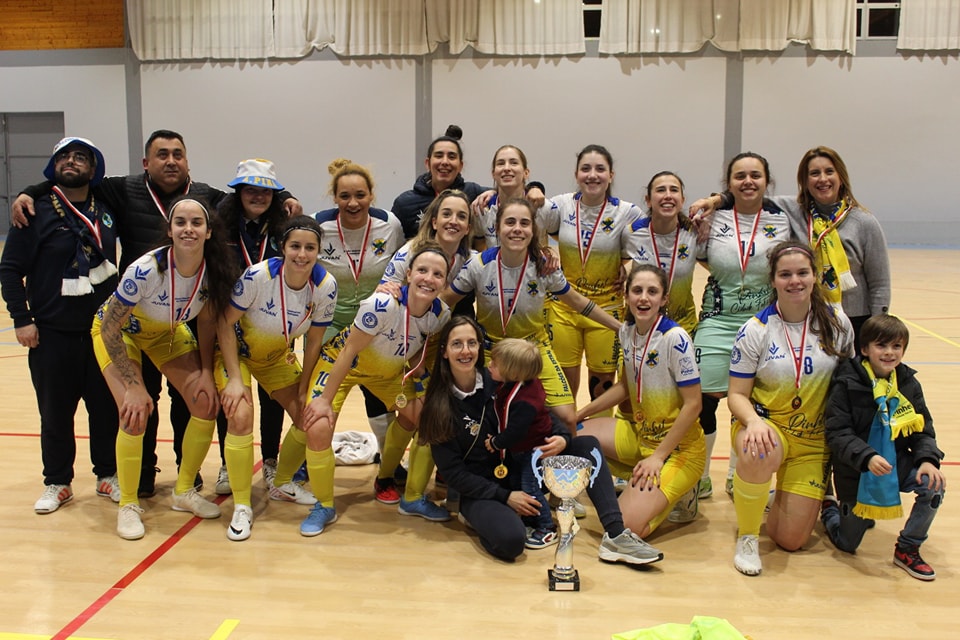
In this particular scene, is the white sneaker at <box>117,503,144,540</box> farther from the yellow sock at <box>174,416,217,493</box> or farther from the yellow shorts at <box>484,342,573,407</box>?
the yellow shorts at <box>484,342,573,407</box>

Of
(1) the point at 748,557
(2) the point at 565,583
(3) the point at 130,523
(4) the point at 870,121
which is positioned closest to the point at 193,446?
(3) the point at 130,523

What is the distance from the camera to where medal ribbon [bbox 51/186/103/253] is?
377cm

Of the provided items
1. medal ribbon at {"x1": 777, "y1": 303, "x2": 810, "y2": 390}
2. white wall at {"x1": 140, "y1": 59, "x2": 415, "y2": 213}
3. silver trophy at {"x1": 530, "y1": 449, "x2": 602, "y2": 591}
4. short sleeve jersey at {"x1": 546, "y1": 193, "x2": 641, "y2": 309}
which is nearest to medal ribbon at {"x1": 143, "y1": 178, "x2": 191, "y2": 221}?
short sleeve jersey at {"x1": 546, "y1": 193, "x2": 641, "y2": 309}

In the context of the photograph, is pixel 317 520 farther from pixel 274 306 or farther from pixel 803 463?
pixel 803 463

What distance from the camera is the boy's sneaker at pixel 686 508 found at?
12.3 ft

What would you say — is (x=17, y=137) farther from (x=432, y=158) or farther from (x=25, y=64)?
(x=432, y=158)

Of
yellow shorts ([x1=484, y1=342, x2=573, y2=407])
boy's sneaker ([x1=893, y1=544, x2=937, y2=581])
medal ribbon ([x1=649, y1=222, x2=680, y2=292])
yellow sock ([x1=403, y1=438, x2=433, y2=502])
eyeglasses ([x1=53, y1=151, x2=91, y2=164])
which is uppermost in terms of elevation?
eyeglasses ([x1=53, y1=151, x2=91, y2=164])

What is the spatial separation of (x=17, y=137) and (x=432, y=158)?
16459mm

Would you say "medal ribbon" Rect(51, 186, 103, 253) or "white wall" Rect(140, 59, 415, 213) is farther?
"white wall" Rect(140, 59, 415, 213)

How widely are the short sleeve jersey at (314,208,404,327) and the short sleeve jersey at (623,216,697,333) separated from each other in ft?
4.26

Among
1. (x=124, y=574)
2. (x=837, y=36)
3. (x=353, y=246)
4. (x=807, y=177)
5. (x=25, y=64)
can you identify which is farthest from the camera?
(x=25, y=64)

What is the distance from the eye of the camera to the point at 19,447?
15.5 feet

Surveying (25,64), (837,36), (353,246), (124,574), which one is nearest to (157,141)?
(353,246)

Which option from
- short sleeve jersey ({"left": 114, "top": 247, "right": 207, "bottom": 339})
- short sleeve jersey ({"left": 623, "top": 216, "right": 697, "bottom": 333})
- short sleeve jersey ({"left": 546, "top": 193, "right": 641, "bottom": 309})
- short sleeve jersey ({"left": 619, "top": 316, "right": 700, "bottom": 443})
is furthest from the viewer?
short sleeve jersey ({"left": 546, "top": 193, "right": 641, "bottom": 309})
